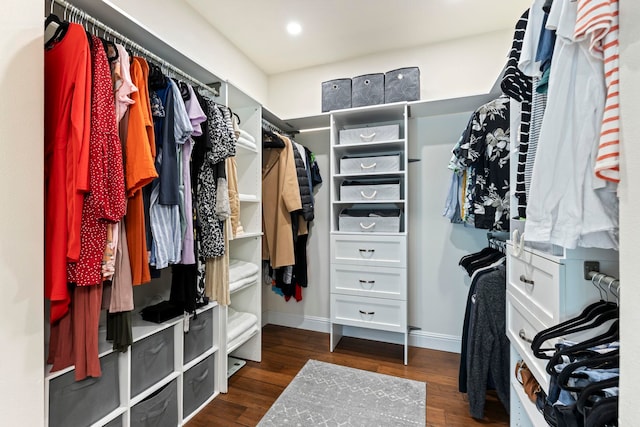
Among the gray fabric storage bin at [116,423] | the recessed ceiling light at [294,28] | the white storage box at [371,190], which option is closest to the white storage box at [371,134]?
the white storage box at [371,190]

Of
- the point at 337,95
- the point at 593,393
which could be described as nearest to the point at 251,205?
the point at 337,95

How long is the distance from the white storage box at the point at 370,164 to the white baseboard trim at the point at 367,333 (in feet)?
4.84

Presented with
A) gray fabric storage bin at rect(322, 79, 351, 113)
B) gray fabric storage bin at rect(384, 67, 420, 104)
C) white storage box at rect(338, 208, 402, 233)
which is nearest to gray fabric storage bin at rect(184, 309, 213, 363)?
white storage box at rect(338, 208, 402, 233)

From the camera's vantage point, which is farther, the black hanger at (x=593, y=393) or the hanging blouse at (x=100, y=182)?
the hanging blouse at (x=100, y=182)

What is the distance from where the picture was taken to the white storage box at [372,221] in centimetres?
222

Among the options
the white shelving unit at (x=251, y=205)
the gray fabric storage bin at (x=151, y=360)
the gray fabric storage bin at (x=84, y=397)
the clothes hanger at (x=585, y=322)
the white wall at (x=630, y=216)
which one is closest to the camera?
the white wall at (x=630, y=216)

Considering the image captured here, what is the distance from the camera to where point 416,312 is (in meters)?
2.51

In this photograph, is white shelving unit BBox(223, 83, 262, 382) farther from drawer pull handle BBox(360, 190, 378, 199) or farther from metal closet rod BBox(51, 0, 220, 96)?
drawer pull handle BBox(360, 190, 378, 199)

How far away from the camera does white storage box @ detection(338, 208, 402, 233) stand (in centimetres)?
222

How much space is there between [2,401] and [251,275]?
4.32 ft

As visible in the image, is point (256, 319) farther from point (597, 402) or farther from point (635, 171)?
point (635, 171)

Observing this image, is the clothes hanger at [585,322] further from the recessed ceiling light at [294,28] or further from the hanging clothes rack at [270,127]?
the recessed ceiling light at [294,28]

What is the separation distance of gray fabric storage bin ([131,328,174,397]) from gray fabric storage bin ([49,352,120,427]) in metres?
0.08

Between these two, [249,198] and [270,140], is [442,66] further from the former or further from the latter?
[249,198]
